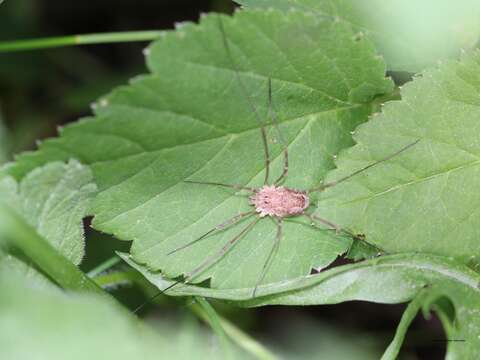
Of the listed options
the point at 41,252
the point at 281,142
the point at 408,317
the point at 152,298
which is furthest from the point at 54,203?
the point at 408,317

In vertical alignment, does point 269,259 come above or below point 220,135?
below

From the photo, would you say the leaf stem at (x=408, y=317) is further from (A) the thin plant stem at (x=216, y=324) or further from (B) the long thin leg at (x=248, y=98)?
(B) the long thin leg at (x=248, y=98)

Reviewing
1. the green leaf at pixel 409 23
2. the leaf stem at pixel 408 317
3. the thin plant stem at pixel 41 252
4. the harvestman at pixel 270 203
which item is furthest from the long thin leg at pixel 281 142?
the thin plant stem at pixel 41 252

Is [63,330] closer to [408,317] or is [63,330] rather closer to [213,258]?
[213,258]

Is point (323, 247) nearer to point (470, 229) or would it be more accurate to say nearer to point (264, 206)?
point (264, 206)

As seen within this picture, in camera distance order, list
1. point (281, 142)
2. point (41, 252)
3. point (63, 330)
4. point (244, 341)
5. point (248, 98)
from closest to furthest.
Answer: point (63, 330) → point (41, 252) → point (248, 98) → point (281, 142) → point (244, 341)

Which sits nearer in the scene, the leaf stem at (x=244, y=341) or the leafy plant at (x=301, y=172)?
the leafy plant at (x=301, y=172)

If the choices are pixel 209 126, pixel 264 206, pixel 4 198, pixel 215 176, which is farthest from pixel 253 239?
pixel 4 198
